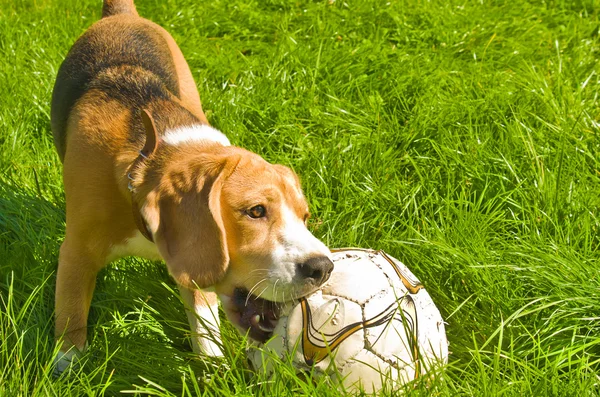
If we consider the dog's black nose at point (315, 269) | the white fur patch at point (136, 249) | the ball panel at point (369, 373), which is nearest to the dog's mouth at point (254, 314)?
the dog's black nose at point (315, 269)

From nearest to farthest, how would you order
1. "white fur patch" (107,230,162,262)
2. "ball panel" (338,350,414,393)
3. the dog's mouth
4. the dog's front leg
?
"ball panel" (338,350,414,393) < the dog's mouth < the dog's front leg < "white fur patch" (107,230,162,262)

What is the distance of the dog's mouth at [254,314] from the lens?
120 inches

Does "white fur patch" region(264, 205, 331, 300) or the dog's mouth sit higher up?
"white fur patch" region(264, 205, 331, 300)

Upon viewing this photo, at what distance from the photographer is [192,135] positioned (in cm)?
349

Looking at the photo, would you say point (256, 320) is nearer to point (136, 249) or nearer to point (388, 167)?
point (136, 249)

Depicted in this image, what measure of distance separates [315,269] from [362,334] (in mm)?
296

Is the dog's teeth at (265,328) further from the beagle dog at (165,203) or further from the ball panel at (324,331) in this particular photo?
the ball panel at (324,331)

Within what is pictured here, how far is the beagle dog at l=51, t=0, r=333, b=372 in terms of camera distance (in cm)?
296

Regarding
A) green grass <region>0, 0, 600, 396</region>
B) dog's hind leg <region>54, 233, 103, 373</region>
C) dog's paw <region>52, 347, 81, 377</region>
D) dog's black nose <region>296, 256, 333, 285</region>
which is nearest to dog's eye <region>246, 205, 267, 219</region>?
dog's black nose <region>296, 256, 333, 285</region>

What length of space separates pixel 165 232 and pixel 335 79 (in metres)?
2.60

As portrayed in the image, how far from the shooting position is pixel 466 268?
3.54 metres

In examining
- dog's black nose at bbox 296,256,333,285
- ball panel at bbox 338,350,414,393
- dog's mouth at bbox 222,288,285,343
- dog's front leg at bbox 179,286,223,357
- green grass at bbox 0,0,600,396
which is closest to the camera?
ball panel at bbox 338,350,414,393

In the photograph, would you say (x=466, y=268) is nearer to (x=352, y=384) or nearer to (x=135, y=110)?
(x=352, y=384)

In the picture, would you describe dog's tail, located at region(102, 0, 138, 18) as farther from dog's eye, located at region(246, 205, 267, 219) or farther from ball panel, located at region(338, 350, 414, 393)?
ball panel, located at region(338, 350, 414, 393)
